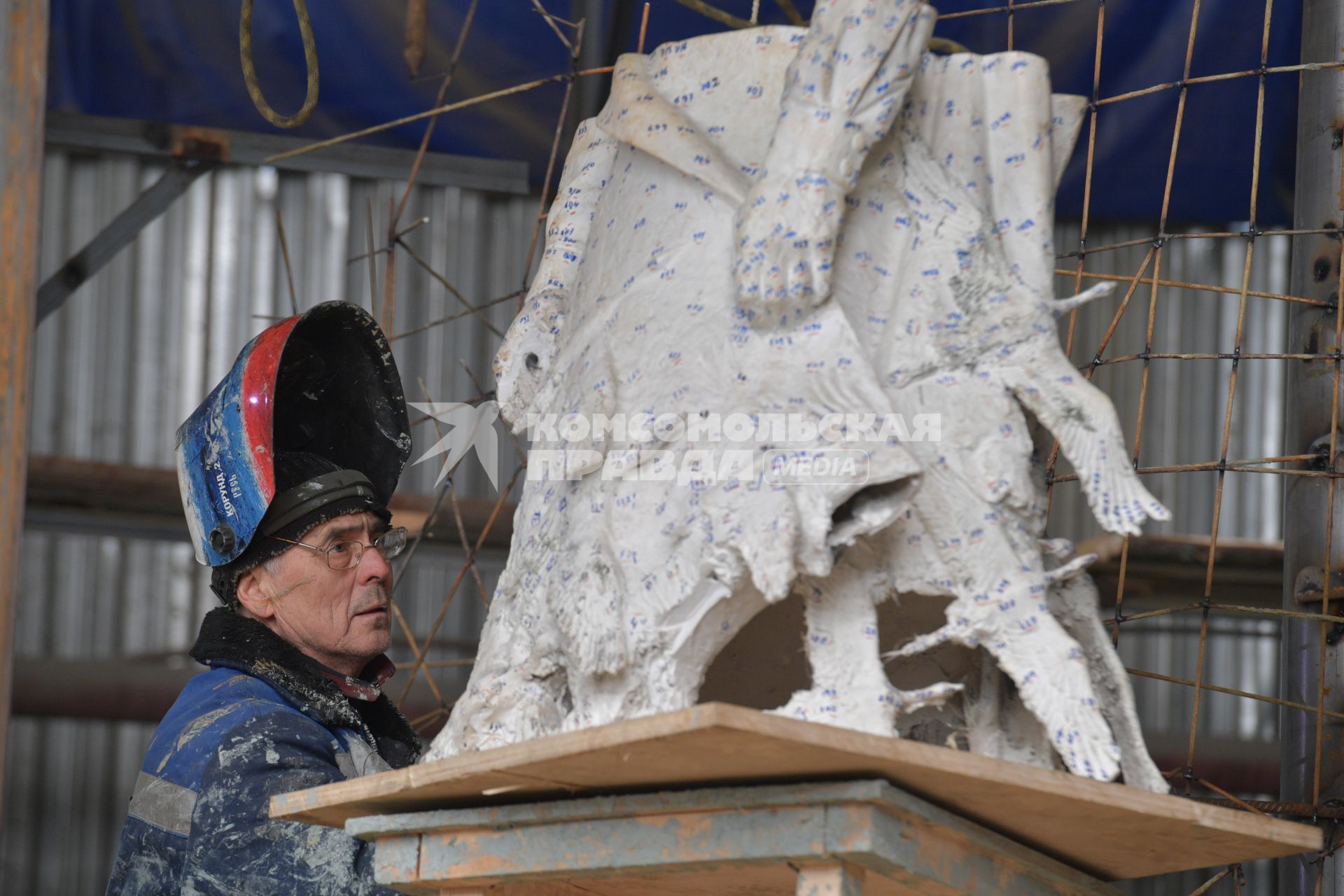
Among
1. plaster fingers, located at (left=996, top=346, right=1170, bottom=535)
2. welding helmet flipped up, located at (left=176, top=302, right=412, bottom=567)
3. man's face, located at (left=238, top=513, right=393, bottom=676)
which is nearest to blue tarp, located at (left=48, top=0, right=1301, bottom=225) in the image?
welding helmet flipped up, located at (left=176, top=302, right=412, bottom=567)

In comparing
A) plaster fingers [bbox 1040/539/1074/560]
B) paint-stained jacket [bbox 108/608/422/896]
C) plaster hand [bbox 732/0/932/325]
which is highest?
plaster hand [bbox 732/0/932/325]

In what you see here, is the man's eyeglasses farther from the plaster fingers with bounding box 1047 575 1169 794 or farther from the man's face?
the plaster fingers with bounding box 1047 575 1169 794

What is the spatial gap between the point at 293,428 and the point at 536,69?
109 inches

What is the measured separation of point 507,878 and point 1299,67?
8.95 feet

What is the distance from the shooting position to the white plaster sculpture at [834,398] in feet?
8.23

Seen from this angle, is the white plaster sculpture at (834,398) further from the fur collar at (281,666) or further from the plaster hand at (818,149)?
the fur collar at (281,666)

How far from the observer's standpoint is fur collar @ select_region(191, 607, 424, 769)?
11.6 ft

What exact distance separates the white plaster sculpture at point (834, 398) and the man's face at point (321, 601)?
963 millimetres

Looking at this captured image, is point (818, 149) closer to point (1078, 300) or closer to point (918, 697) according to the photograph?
point (1078, 300)

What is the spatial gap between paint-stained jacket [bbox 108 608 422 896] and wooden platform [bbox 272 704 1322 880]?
1.83 ft

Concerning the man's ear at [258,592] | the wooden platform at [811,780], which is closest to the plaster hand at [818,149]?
the wooden platform at [811,780]

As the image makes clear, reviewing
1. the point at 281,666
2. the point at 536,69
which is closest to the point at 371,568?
the point at 281,666

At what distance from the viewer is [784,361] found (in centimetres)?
261

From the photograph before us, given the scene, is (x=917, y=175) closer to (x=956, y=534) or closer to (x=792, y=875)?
(x=956, y=534)
